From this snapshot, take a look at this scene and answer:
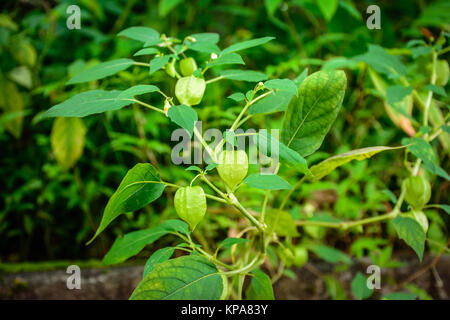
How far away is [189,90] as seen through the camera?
458 mm

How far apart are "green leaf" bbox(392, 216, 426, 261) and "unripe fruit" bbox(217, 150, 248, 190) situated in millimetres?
276

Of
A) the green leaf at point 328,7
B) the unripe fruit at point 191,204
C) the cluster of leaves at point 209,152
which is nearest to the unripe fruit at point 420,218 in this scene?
the cluster of leaves at point 209,152

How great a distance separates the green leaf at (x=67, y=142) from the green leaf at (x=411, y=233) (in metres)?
0.79

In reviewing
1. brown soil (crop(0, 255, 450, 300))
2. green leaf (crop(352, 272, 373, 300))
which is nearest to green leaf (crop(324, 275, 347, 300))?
brown soil (crop(0, 255, 450, 300))

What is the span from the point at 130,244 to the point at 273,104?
330 mm

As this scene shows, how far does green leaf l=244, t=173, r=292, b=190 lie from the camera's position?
1.32 feet

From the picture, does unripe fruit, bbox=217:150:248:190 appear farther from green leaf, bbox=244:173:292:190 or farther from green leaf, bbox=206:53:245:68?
green leaf, bbox=206:53:245:68

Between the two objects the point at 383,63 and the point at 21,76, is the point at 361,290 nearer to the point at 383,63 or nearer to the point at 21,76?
the point at 383,63

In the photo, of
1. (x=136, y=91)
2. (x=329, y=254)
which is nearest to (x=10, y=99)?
(x=136, y=91)

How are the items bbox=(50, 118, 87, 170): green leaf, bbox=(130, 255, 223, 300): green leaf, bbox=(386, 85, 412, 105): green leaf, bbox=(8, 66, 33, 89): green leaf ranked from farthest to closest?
bbox=(8, 66, 33, 89): green leaf, bbox=(50, 118, 87, 170): green leaf, bbox=(386, 85, 412, 105): green leaf, bbox=(130, 255, 223, 300): green leaf

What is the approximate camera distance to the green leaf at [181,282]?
0.39 metres

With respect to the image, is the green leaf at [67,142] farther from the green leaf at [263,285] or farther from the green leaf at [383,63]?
the green leaf at [383,63]

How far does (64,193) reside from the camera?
102cm
